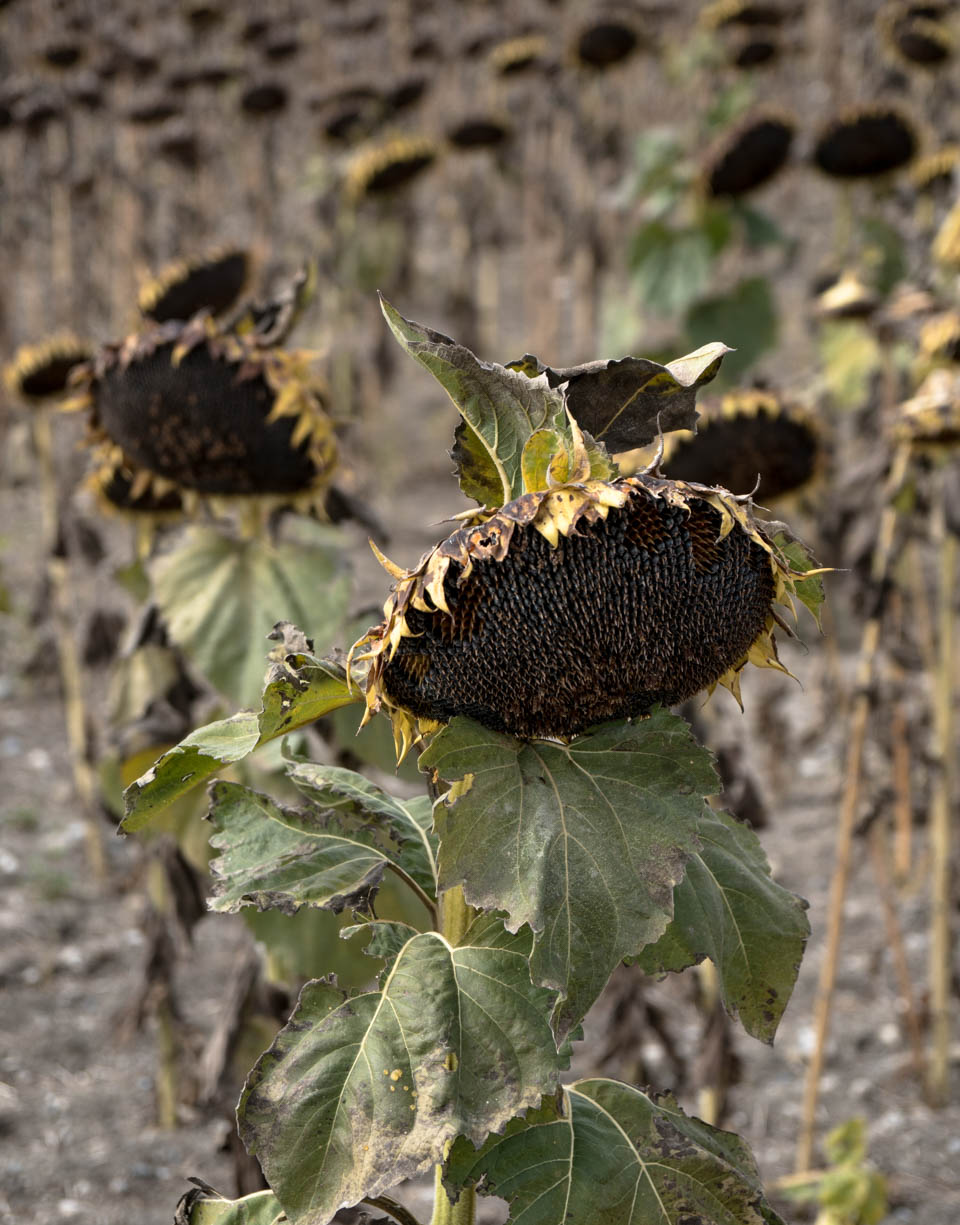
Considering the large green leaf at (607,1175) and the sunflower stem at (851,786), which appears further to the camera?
the sunflower stem at (851,786)

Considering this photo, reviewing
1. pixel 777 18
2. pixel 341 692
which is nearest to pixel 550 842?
pixel 341 692

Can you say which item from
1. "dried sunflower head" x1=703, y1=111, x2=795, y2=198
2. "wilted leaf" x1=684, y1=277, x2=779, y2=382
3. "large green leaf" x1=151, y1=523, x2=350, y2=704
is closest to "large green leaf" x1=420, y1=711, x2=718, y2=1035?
"large green leaf" x1=151, y1=523, x2=350, y2=704

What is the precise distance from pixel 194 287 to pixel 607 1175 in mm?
1841

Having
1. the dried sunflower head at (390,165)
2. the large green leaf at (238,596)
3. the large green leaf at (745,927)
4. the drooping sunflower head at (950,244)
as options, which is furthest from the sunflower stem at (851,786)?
the dried sunflower head at (390,165)

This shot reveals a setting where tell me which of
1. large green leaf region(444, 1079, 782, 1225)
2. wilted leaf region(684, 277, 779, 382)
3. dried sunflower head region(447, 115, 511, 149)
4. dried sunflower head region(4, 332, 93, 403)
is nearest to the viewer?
large green leaf region(444, 1079, 782, 1225)

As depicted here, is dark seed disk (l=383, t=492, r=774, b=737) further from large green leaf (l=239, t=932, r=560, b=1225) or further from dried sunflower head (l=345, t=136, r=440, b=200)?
dried sunflower head (l=345, t=136, r=440, b=200)

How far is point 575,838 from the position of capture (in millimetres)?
812

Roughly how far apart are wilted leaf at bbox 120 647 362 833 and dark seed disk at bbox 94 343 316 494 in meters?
0.76

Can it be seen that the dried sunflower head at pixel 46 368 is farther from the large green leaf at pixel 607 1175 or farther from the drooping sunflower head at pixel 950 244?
the large green leaf at pixel 607 1175

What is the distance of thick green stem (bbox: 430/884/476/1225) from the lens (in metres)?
0.98

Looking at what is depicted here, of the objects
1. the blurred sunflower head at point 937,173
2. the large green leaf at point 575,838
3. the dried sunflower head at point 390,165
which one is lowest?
the dried sunflower head at point 390,165

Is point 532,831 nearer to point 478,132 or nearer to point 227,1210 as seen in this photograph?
point 227,1210

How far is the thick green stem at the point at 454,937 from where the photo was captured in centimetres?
98

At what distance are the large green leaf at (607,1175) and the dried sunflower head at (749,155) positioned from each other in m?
2.98
